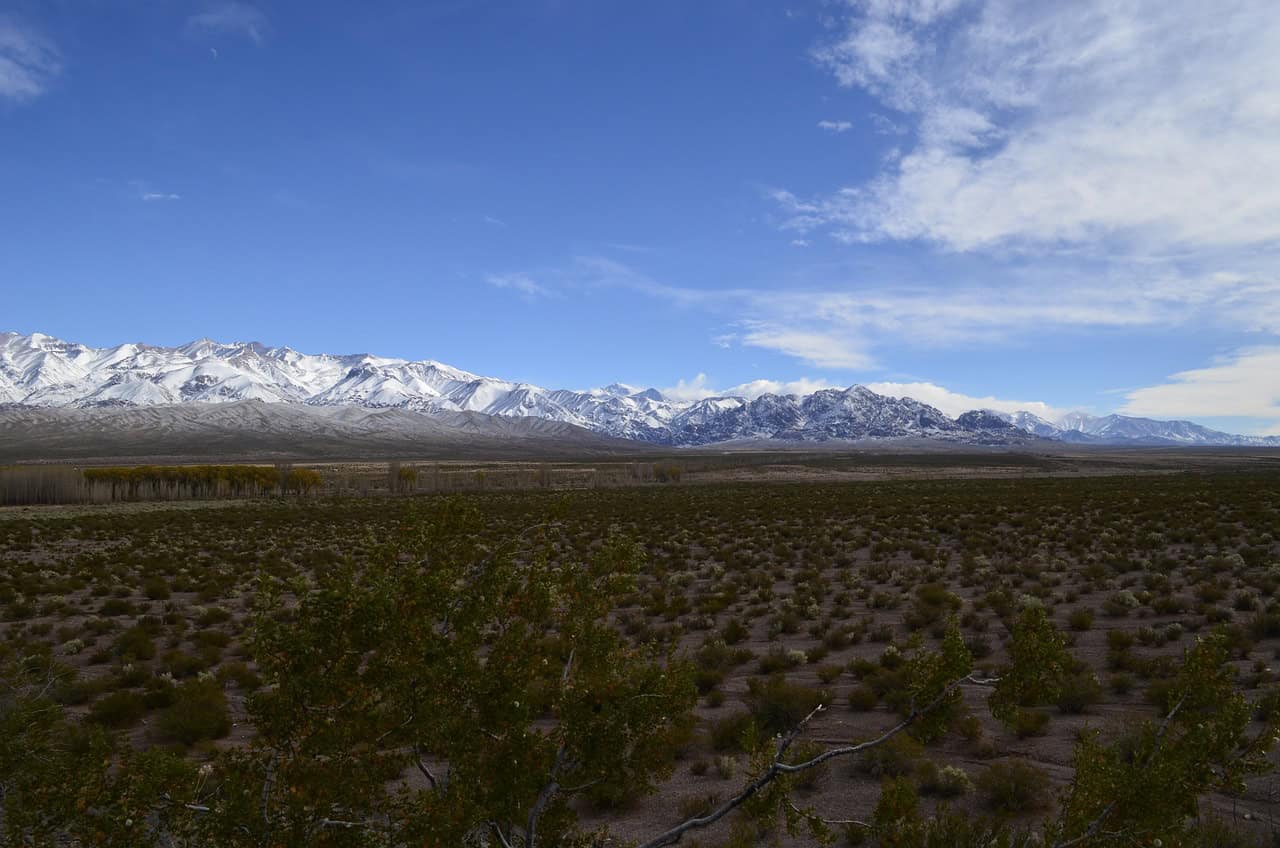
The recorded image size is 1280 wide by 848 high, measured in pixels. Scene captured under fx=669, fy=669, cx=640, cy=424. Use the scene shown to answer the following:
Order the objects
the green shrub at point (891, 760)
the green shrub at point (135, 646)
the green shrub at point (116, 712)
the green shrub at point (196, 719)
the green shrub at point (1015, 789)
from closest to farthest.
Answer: the green shrub at point (1015, 789) → the green shrub at point (891, 760) → the green shrub at point (196, 719) → the green shrub at point (116, 712) → the green shrub at point (135, 646)

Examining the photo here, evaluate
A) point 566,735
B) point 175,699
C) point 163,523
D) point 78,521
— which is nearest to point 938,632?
point 566,735

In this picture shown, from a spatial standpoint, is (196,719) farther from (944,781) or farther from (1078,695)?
(1078,695)

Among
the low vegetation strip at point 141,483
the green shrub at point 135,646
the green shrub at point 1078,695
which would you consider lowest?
the low vegetation strip at point 141,483

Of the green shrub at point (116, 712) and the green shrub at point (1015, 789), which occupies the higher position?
the green shrub at point (1015, 789)

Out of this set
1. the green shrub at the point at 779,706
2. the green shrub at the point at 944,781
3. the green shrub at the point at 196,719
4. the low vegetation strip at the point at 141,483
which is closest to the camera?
the green shrub at the point at 944,781

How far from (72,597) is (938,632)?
79.4 ft

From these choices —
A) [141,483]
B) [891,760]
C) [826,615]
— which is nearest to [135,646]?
[891,760]

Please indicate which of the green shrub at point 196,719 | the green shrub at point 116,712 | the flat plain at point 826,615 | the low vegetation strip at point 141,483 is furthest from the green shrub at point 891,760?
the low vegetation strip at point 141,483

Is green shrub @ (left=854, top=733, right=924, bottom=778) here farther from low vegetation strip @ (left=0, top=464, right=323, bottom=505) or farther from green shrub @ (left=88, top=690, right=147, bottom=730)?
low vegetation strip @ (left=0, top=464, right=323, bottom=505)

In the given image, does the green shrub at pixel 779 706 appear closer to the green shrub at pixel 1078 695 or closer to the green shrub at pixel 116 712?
the green shrub at pixel 1078 695

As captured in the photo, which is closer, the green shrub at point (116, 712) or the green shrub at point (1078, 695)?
the green shrub at point (1078, 695)

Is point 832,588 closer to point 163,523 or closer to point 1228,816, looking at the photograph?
point 1228,816

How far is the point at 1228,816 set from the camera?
665 centimetres

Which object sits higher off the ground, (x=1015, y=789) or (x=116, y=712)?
(x=1015, y=789)
